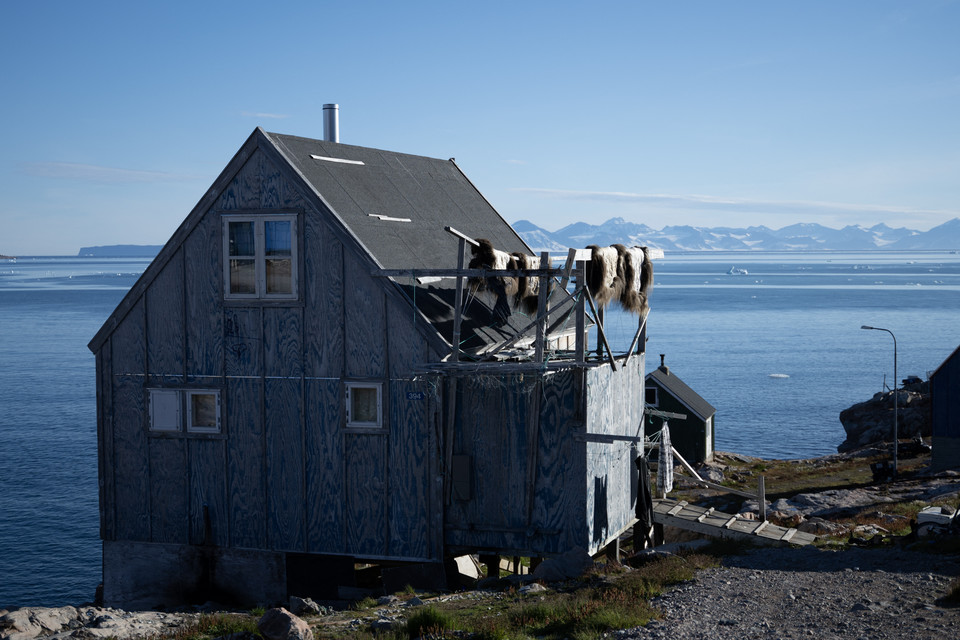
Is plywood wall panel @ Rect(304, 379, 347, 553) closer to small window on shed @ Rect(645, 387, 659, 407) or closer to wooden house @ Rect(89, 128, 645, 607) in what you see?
wooden house @ Rect(89, 128, 645, 607)

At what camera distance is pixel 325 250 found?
2050 cm

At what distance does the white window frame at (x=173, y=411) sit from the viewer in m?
21.7

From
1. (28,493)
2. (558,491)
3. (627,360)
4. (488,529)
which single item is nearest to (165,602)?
(488,529)

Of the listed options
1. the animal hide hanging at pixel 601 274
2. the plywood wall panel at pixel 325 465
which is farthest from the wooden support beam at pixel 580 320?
the plywood wall panel at pixel 325 465

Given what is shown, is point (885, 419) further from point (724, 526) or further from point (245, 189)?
point (245, 189)

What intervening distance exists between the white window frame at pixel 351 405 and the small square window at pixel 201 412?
338cm

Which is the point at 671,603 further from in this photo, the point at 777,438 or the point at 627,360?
the point at 777,438

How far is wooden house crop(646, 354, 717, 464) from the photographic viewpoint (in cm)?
5322

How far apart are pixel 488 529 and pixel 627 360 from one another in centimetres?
568

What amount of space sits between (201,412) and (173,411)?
2.24 ft

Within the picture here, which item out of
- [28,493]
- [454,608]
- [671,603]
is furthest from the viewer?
[28,493]

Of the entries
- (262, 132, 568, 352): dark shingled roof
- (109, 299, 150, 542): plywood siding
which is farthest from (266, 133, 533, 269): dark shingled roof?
(109, 299, 150, 542): plywood siding

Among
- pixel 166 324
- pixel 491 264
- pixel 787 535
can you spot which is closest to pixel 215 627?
pixel 166 324

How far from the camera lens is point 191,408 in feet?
71.2
